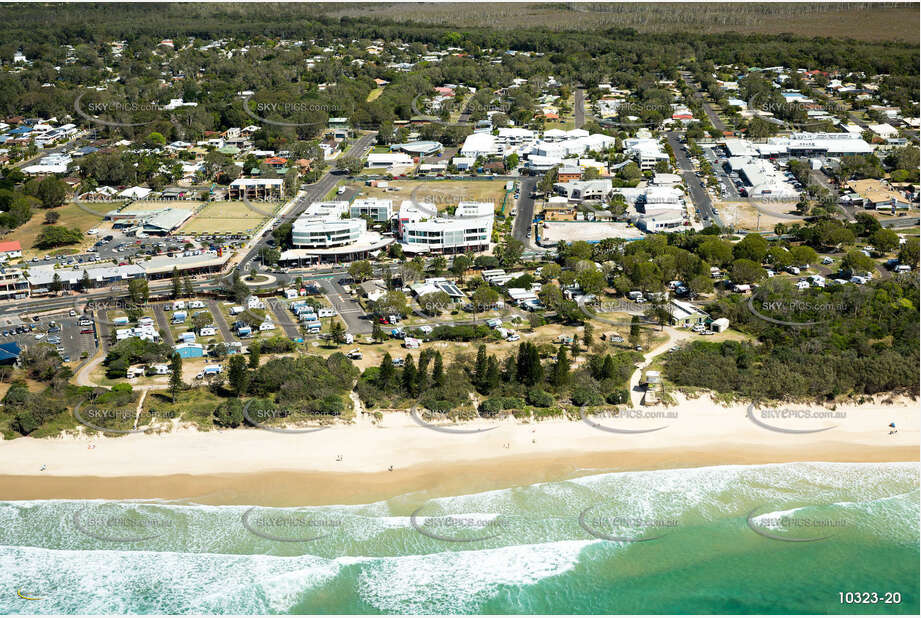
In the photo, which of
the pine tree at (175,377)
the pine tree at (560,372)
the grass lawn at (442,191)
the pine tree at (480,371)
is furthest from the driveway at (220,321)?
the grass lawn at (442,191)

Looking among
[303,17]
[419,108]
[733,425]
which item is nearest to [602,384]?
[733,425]

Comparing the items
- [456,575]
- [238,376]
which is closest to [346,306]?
[238,376]

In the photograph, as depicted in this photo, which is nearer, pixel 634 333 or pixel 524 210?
pixel 634 333

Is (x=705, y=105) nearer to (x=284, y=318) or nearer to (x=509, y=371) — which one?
(x=284, y=318)

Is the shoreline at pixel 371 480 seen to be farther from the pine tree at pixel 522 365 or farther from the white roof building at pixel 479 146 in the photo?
the white roof building at pixel 479 146

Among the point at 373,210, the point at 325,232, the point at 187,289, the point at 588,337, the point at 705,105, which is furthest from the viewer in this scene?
the point at 705,105

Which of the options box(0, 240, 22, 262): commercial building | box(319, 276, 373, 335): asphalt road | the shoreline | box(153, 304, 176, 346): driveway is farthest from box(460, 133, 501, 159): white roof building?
the shoreline

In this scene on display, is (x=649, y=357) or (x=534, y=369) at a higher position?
(x=534, y=369)
